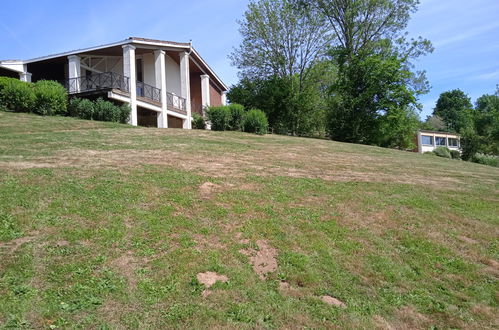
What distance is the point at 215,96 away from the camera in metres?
30.5

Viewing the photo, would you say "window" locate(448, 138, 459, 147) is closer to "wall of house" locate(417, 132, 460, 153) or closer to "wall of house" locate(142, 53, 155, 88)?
"wall of house" locate(417, 132, 460, 153)

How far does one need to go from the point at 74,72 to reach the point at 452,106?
3460 inches

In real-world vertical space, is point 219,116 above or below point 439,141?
above

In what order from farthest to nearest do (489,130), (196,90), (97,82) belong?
(489,130)
(196,90)
(97,82)

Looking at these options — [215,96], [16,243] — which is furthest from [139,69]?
[16,243]

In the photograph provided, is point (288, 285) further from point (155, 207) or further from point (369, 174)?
point (369, 174)

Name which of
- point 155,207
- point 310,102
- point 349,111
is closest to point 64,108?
point 155,207

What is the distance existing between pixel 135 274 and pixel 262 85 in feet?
97.7

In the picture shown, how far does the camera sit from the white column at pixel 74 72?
1930 cm

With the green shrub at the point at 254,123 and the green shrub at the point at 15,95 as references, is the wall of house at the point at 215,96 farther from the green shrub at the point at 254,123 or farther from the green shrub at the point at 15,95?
the green shrub at the point at 15,95

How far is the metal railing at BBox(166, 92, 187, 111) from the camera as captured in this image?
22.8m

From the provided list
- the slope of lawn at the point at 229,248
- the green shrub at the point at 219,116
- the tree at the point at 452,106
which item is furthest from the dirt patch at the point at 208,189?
the tree at the point at 452,106

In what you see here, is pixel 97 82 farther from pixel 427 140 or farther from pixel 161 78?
pixel 427 140

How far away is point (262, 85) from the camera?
108ft
